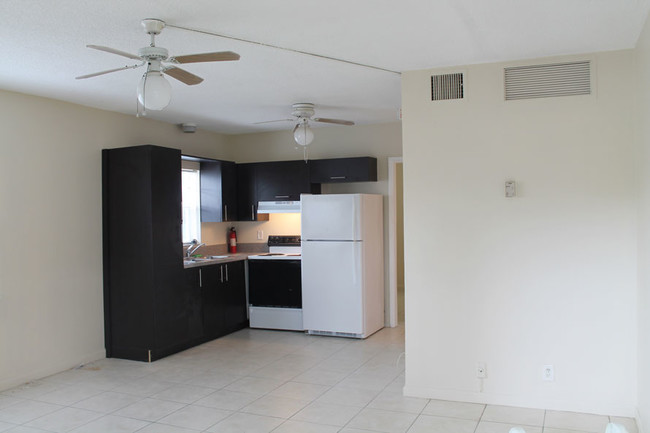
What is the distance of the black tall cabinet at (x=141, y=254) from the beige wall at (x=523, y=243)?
247cm

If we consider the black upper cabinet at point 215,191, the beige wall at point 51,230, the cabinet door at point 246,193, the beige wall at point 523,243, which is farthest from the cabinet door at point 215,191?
the beige wall at point 523,243

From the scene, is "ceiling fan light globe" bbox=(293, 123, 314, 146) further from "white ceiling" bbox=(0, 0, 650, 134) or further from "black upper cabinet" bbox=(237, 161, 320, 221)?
"black upper cabinet" bbox=(237, 161, 320, 221)

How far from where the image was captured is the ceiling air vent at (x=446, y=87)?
4.04 meters

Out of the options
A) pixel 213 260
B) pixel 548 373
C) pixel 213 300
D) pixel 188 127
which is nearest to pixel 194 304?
pixel 213 300

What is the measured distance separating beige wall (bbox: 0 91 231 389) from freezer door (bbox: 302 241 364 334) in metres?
2.19

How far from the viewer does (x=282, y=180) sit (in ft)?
22.2

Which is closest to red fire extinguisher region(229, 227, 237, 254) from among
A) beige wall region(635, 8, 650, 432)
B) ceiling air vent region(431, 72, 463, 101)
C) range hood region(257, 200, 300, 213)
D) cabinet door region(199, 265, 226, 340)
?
range hood region(257, 200, 300, 213)

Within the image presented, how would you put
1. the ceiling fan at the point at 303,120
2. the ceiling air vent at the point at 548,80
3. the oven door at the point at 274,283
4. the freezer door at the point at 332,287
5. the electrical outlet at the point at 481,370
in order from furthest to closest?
the oven door at the point at 274,283 → the freezer door at the point at 332,287 → the ceiling fan at the point at 303,120 → the electrical outlet at the point at 481,370 → the ceiling air vent at the point at 548,80

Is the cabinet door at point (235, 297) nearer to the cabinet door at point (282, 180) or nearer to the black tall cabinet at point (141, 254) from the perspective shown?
the black tall cabinet at point (141, 254)

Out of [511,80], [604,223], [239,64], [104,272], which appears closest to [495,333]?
[604,223]

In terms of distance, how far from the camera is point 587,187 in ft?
12.3

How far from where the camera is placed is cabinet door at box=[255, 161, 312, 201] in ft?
21.8

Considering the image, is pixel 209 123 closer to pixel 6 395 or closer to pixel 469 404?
pixel 6 395

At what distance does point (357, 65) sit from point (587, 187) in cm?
182
